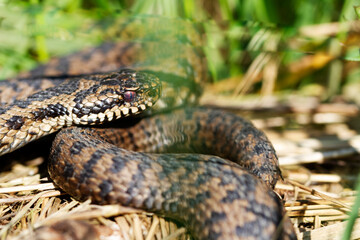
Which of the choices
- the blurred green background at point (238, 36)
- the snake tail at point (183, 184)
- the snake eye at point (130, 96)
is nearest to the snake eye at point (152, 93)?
the snake eye at point (130, 96)

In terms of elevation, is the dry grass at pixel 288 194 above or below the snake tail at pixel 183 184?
below

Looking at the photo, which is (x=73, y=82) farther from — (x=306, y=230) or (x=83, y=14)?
(x=306, y=230)

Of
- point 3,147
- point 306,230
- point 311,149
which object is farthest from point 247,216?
point 3,147

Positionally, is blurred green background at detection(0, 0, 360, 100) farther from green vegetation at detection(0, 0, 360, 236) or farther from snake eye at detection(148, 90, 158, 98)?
snake eye at detection(148, 90, 158, 98)

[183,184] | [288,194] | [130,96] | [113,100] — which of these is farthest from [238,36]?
[183,184]

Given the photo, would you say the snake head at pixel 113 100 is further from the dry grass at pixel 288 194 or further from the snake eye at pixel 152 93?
the dry grass at pixel 288 194

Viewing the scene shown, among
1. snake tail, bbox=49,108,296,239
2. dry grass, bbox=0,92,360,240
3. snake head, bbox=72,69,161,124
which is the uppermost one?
snake head, bbox=72,69,161,124

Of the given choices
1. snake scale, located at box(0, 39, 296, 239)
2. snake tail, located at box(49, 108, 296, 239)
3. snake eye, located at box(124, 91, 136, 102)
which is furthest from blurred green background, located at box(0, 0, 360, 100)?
snake tail, located at box(49, 108, 296, 239)
